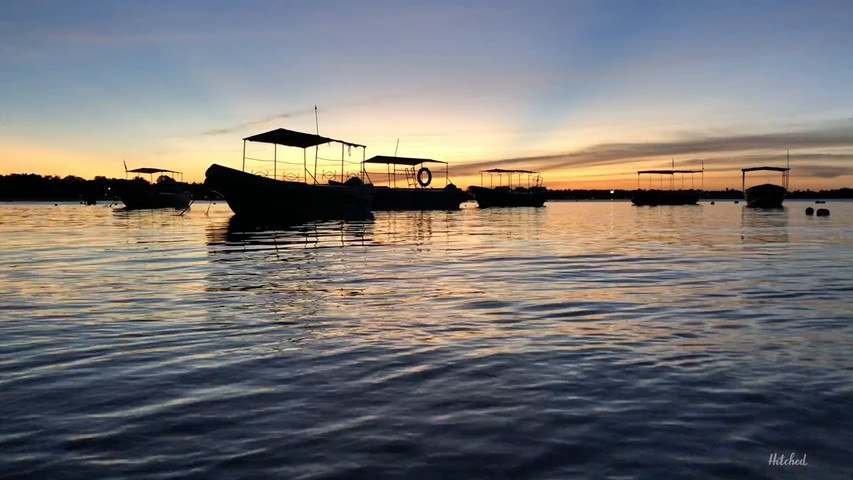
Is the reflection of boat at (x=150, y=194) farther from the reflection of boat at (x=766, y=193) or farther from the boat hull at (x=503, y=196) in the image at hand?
the reflection of boat at (x=766, y=193)

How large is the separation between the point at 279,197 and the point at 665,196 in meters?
102

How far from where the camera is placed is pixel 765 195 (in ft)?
286

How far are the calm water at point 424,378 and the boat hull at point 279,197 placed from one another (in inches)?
1005

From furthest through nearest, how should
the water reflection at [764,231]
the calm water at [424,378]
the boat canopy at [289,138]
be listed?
1. the boat canopy at [289,138]
2. the water reflection at [764,231]
3. the calm water at [424,378]

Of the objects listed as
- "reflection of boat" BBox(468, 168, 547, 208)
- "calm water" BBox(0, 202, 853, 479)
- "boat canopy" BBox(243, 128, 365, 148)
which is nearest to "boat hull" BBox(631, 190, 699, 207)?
"reflection of boat" BBox(468, 168, 547, 208)

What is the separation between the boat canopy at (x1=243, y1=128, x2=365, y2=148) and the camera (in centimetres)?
3653

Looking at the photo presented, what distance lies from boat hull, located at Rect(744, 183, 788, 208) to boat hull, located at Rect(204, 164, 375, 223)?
2631 inches

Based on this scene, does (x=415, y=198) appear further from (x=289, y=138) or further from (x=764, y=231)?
(x=764, y=231)

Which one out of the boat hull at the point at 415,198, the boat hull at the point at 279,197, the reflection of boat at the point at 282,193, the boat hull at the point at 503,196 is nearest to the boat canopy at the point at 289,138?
the reflection of boat at the point at 282,193

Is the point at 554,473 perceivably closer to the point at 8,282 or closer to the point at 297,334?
the point at 297,334

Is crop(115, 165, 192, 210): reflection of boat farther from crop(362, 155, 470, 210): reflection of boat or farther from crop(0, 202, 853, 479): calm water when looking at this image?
crop(0, 202, 853, 479): calm water

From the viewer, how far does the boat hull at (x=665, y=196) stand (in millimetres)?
123088

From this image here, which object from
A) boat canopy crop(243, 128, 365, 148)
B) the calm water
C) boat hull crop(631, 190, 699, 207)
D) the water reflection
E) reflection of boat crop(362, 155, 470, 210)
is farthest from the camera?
boat hull crop(631, 190, 699, 207)

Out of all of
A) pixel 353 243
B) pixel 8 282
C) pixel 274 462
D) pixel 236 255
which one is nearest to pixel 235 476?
pixel 274 462
